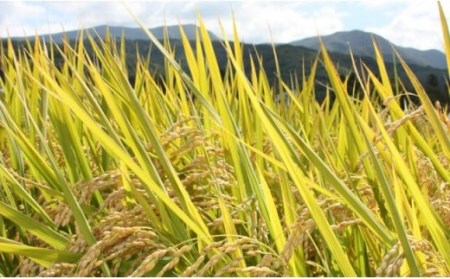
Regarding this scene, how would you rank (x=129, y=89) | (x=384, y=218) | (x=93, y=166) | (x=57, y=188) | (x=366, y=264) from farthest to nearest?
(x=93, y=166), (x=57, y=188), (x=384, y=218), (x=366, y=264), (x=129, y=89)

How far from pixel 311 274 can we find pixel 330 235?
0.34 m

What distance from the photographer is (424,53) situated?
18012cm

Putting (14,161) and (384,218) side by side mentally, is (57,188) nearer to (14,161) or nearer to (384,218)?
(14,161)

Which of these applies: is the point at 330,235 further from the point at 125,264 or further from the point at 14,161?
the point at 14,161

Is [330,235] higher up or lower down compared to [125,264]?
higher up

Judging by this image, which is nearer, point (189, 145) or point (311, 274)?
point (311, 274)

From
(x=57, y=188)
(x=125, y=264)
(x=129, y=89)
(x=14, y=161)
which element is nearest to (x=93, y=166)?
(x=14, y=161)

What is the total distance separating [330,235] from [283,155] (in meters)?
0.16

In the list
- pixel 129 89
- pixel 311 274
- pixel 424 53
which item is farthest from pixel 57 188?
pixel 424 53

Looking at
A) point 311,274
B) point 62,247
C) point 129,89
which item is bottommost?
point 311,274

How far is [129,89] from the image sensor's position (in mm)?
1224

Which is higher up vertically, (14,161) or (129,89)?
(129,89)

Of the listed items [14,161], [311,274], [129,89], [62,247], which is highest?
[129,89]

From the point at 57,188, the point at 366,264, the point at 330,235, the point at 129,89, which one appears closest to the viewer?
the point at 330,235
